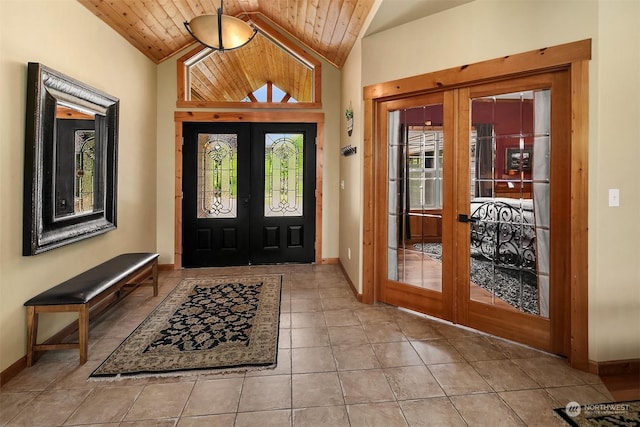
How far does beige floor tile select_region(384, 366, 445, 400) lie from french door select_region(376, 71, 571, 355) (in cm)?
89

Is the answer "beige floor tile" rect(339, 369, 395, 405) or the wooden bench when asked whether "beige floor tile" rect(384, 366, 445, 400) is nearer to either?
"beige floor tile" rect(339, 369, 395, 405)

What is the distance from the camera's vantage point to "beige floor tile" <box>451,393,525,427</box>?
173cm

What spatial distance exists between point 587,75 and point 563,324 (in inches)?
65.6

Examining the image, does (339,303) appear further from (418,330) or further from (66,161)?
(66,161)

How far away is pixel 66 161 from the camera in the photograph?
2.67 meters

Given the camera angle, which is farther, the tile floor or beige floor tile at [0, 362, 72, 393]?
beige floor tile at [0, 362, 72, 393]

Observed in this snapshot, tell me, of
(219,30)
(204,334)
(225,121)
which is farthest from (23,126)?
(225,121)

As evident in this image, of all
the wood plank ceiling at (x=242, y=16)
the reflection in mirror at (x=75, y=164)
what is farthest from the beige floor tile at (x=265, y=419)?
the wood plank ceiling at (x=242, y=16)

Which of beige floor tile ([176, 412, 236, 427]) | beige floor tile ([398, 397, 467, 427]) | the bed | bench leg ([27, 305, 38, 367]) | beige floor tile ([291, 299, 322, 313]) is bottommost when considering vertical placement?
beige floor tile ([176, 412, 236, 427])

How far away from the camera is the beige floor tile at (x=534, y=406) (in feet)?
5.70

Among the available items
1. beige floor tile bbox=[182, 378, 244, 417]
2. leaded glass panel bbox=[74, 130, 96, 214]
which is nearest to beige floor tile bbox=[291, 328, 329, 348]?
beige floor tile bbox=[182, 378, 244, 417]

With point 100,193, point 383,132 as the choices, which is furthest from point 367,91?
point 100,193

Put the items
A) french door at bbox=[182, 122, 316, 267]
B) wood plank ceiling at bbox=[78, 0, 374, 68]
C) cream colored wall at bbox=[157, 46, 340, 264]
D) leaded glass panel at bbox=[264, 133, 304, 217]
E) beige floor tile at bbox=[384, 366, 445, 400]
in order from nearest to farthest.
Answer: beige floor tile at bbox=[384, 366, 445, 400] → wood plank ceiling at bbox=[78, 0, 374, 68] → cream colored wall at bbox=[157, 46, 340, 264] → french door at bbox=[182, 122, 316, 267] → leaded glass panel at bbox=[264, 133, 304, 217]

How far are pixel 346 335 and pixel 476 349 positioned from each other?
0.98 meters
